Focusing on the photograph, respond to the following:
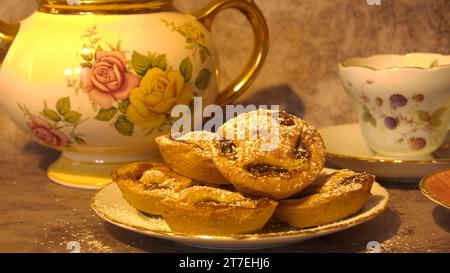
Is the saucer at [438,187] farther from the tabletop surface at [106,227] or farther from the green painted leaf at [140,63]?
the green painted leaf at [140,63]

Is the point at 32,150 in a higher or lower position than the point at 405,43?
lower

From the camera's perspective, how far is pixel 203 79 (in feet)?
3.03

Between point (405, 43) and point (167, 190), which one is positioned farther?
point (405, 43)

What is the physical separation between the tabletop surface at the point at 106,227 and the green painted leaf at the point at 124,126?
3.2 inches

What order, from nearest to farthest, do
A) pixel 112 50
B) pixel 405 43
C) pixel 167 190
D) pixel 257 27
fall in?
pixel 167 190 → pixel 112 50 → pixel 257 27 → pixel 405 43

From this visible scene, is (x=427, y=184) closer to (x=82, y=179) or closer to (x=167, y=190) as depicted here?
(x=167, y=190)

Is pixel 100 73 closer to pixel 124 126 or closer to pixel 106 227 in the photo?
pixel 124 126

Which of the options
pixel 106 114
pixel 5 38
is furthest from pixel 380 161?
pixel 5 38

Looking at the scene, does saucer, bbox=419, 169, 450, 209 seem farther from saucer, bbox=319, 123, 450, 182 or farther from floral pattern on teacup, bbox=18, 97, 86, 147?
floral pattern on teacup, bbox=18, 97, 86, 147

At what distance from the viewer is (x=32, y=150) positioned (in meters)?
1.10

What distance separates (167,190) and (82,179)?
0.74ft

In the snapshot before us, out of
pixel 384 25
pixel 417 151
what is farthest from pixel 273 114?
pixel 384 25

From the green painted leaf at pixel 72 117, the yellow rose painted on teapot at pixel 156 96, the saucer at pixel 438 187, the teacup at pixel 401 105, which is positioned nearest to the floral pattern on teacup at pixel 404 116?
the teacup at pixel 401 105

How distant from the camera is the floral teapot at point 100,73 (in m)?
0.86
